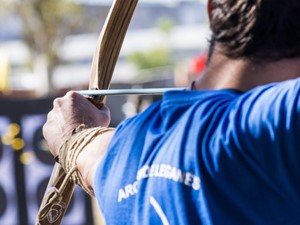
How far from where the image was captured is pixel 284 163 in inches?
57.2

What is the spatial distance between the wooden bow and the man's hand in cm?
6

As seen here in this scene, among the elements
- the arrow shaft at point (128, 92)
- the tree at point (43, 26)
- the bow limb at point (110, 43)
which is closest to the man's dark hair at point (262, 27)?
the arrow shaft at point (128, 92)

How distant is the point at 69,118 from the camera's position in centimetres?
197

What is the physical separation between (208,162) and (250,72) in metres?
0.18

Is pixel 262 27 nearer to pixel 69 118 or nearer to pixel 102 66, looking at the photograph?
pixel 69 118

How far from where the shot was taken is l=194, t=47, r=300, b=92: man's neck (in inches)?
62.9

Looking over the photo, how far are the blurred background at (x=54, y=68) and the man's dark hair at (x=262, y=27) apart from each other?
120 mm

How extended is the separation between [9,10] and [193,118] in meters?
23.4

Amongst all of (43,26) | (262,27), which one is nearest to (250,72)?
(262,27)

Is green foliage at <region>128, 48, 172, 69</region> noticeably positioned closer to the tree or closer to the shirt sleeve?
the tree

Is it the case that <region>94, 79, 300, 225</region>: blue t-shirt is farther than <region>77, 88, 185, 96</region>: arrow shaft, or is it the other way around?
<region>77, 88, 185, 96</region>: arrow shaft

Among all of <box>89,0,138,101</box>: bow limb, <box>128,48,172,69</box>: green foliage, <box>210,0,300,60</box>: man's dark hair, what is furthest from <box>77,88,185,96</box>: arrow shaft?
<box>128,48,172,69</box>: green foliage

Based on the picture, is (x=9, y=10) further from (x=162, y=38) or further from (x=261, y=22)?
(x=162, y=38)

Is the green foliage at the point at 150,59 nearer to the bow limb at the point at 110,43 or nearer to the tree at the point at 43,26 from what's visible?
the tree at the point at 43,26
